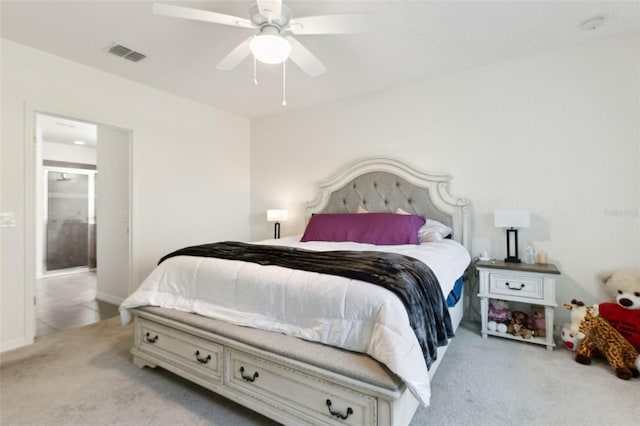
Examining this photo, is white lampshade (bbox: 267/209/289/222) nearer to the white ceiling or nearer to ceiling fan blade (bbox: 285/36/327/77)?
the white ceiling

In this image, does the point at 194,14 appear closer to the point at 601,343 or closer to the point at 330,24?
the point at 330,24

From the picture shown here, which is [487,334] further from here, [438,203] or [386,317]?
[386,317]

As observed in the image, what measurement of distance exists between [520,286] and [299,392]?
2.12m

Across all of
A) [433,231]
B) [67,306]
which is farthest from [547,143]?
[67,306]

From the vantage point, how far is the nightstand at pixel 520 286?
2.48 metres

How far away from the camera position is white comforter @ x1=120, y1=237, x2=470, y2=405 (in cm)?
134

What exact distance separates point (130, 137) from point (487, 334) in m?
4.22

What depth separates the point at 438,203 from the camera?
327 centimetres

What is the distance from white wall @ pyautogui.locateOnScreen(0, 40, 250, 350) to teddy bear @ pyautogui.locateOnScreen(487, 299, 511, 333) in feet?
11.6

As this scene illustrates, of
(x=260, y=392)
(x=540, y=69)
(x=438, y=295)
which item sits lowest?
(x=260, y=392)

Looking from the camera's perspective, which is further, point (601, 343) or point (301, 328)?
point (601, 343)

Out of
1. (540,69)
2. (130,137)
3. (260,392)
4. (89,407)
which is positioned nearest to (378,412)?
(260,392)

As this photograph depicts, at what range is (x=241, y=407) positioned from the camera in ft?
5.84

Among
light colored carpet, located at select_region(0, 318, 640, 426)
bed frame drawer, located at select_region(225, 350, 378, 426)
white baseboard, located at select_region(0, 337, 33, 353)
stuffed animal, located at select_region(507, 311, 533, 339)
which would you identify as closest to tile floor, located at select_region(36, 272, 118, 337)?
white baseboard, located at select_region(0, 337, 33, 353)
